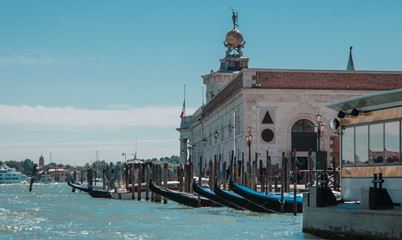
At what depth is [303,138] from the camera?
4234 cm

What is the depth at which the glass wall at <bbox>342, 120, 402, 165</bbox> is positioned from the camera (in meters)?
15.8

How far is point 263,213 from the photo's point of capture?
26.5 metres

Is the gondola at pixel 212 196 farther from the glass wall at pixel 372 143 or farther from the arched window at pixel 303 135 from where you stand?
the arched window at pixel 303 135

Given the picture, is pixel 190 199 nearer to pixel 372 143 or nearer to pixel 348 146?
pixel 348 146

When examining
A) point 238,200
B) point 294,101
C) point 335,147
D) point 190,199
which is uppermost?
point 294,101

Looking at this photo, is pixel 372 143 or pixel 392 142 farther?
pixel 372 143

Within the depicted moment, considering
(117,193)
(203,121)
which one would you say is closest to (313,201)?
(117,193)

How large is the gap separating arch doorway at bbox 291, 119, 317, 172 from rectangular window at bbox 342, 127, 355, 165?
24438 mm

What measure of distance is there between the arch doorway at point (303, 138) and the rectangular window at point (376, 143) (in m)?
25.7

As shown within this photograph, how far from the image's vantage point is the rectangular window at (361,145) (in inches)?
661

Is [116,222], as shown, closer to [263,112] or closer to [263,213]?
[263,213]

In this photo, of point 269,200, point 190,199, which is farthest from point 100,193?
point 269,200

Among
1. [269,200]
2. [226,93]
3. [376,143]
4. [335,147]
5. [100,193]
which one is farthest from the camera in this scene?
[100,193]

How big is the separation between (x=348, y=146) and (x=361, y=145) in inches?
25.2
